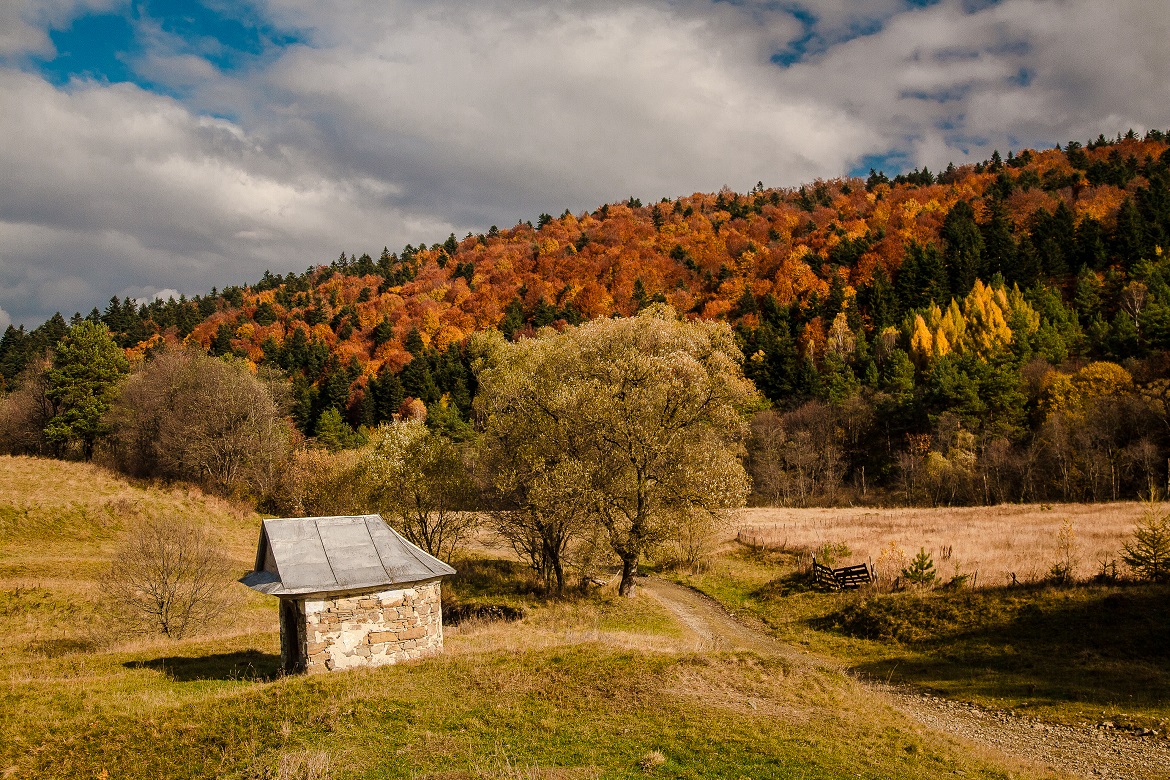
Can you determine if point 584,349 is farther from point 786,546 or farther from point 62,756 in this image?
point 62,756

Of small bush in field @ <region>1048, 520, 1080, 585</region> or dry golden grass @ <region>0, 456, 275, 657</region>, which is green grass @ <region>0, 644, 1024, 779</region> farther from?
small bush in field @ <region>1048, 520, 1080, 585</region>

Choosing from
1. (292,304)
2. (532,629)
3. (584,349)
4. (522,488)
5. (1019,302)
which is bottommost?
(532,629)

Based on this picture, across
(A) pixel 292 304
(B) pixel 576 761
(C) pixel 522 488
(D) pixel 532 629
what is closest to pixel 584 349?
(C) pixel 522 488

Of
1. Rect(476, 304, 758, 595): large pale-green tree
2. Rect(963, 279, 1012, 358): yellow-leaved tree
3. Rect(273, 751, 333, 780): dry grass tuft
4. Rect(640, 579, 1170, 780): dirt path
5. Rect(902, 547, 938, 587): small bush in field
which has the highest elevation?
Rect(963, 279, 1012, 358): yellow-leaved tree

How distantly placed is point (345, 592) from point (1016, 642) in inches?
761

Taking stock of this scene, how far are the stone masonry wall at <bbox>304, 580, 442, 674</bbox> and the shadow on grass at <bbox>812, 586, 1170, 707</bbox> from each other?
43.0 ft

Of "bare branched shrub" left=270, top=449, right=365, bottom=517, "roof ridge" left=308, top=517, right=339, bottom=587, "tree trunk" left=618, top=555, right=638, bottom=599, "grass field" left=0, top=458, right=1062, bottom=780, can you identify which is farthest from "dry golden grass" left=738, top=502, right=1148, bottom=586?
"bare branched shrub" left=270, top=449, right=365, bottom=517

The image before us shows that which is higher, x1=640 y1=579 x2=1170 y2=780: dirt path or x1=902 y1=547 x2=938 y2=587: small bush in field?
x1=902 y1=547 x2=938 y2=587: small bush in field

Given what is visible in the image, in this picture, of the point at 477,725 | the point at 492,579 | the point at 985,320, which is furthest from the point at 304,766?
the point at 985,320

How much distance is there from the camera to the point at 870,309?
9319 cm

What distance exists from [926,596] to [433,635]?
56.7 ft

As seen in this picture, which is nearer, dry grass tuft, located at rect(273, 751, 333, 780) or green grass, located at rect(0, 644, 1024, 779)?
dry grass tuft, located at rect(273, 751, 333, 780)

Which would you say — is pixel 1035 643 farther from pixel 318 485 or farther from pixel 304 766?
pixel 318 485

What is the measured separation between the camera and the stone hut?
15.8 m
